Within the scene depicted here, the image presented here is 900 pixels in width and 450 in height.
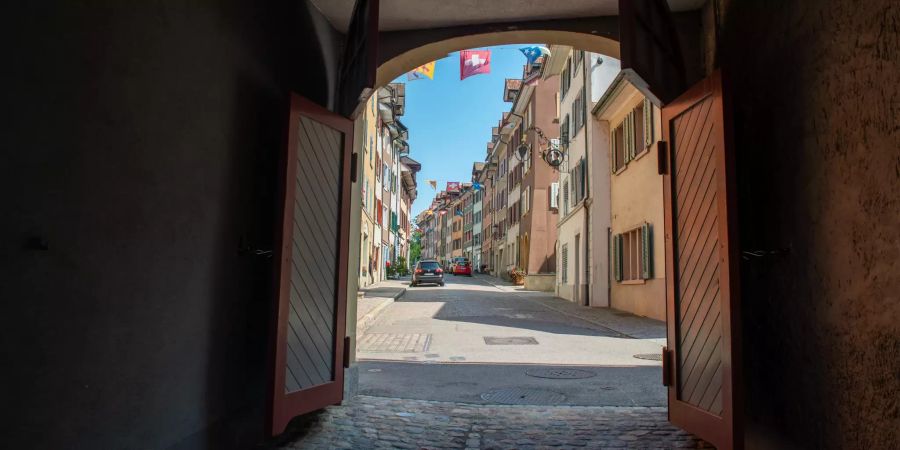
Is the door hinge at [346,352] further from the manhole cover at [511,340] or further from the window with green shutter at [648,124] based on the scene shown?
the window with green shutter at [648,124]

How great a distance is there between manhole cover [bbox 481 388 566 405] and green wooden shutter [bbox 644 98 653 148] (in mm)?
8741

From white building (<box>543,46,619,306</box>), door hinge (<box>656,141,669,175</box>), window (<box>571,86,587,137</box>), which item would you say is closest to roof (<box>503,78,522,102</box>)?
white building (<box>543,46,619,306</box>)

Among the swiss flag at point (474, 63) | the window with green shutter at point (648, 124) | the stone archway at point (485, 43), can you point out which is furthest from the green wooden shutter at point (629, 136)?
the stone archway at point (485, 43)

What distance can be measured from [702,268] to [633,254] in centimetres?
1156

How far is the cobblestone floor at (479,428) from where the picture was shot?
4.16 meters

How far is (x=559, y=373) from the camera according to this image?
704 centimetres

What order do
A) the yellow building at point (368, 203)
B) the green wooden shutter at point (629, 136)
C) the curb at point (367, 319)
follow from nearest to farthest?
the curb at point (367, 319), the green wooden shutter at point (629, 136), the yellow building at point (368, 203)

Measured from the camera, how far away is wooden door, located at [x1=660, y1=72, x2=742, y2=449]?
3.40 metres

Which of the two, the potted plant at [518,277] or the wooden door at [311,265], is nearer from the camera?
the wooden door at [311,265]

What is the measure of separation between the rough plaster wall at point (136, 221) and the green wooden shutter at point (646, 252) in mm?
10329

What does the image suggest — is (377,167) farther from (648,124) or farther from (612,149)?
(648,124)

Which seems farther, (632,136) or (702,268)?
(632,136)

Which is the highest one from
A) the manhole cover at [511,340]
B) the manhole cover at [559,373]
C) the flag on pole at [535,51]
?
the flag on pole at [535,51]

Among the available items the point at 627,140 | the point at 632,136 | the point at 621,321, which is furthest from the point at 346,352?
the point at 627,140
